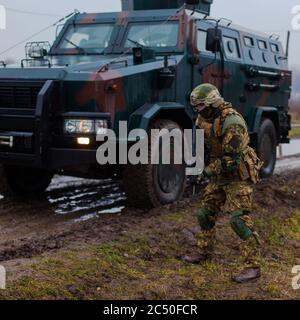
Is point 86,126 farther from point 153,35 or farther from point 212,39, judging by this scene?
point 212,39

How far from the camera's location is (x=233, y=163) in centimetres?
475

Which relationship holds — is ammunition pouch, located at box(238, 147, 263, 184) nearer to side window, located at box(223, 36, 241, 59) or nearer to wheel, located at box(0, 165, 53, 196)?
wheel, located at box(0, 165, 53, 196)

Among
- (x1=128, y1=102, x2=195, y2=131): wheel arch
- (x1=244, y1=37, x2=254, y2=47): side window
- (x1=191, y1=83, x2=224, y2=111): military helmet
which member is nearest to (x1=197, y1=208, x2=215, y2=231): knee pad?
(x1=191, y1=83, x2=224, y2=111): military helmet

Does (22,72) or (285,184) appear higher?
(22,72)

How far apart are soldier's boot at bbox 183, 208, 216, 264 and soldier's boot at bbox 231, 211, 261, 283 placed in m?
0.39

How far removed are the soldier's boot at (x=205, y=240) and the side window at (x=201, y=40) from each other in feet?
10.5

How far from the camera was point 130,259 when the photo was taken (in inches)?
205

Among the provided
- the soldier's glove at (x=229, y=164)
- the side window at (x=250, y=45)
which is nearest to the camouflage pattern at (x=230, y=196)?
the soldier's glove at (x=229, y=164)

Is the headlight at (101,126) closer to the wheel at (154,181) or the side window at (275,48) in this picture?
the wheel at (154,181)

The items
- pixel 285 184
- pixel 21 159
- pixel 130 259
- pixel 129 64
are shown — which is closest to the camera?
pixel 130 259

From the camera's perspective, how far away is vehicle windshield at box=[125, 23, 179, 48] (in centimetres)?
764

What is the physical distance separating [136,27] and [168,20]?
0.46 metres
